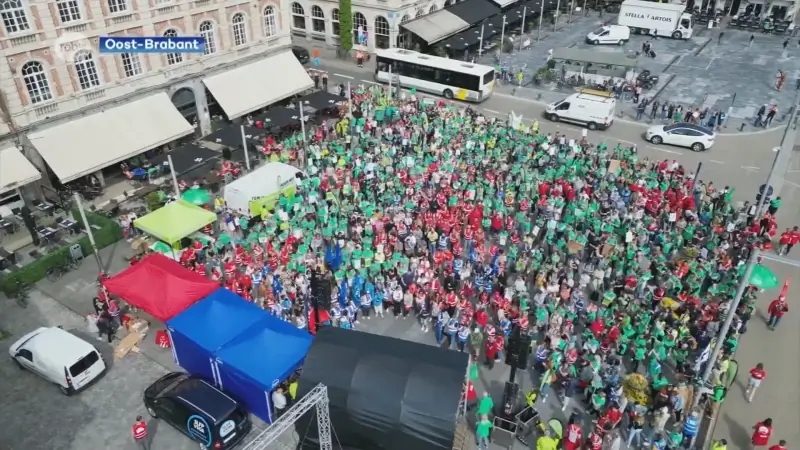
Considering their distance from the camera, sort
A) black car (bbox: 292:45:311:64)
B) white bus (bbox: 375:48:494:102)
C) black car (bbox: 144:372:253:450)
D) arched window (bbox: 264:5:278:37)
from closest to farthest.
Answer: black car (bbox: 144:372:253:450) < arched window (bbox: 264:5:278:37) < white bus (bbox: 375:48:494:102) < black car (bbox: 292:45:311:64)

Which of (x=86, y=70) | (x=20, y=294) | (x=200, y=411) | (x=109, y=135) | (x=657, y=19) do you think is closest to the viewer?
(x=200, y=411)

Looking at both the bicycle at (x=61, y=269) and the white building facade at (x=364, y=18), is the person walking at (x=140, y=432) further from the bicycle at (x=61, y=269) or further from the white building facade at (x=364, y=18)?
the white building facade at (x=364, y=18)

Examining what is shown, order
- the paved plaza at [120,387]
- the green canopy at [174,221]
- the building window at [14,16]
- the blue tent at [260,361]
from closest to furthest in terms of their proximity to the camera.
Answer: the blue tent at [260,361] → the paved plaza at [120,387] → the green canopy at [174,221] → the building window at [14,16]

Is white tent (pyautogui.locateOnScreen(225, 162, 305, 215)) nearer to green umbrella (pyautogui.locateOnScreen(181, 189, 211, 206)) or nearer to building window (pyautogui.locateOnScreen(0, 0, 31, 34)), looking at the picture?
green umbrella (pyautogui.locateOnScreen(181, 189, 211, 206))

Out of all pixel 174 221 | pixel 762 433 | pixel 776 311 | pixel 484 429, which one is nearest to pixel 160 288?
pixel 174 221

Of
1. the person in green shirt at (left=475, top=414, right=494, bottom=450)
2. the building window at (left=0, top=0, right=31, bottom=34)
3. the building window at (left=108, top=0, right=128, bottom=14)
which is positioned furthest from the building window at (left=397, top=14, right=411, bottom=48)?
the person in green shirt at (left=475, top=414, right=494, bottom=450)

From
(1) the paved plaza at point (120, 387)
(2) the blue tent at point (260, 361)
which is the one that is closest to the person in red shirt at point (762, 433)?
(1) the paved plaza at point (120, 387)

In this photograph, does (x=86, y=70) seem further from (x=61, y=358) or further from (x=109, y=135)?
(x=61, y=358)
